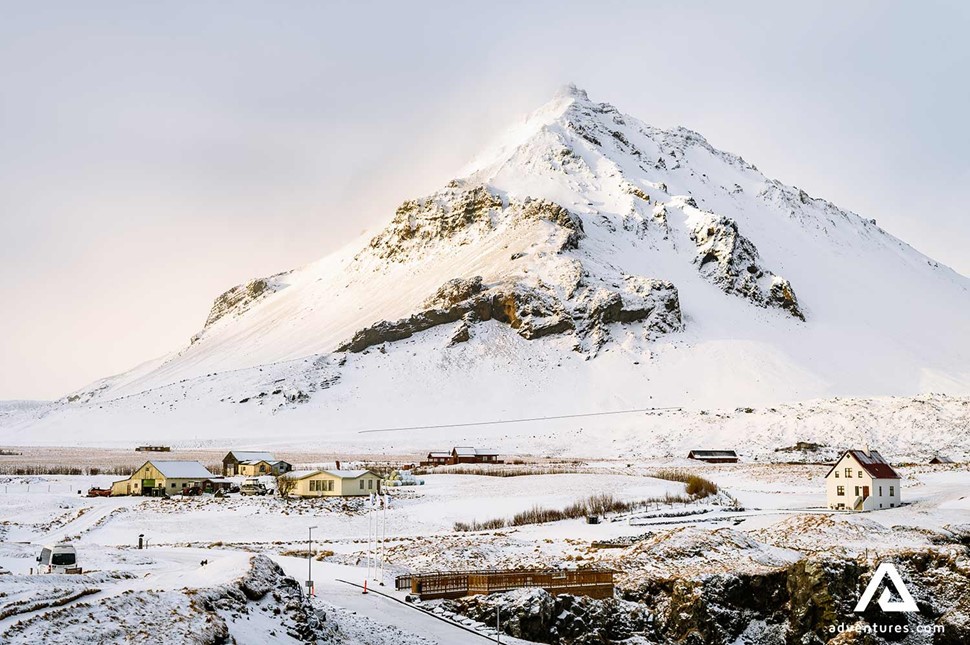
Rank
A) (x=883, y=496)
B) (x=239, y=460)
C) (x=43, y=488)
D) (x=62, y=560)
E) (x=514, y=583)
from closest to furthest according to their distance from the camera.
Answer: (x=62, y=560), (x=514, y=583), (x=883, y=496), (x=43, y=488), (x=239, y=460)

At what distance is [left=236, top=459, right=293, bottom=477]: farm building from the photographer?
8950 centimetres

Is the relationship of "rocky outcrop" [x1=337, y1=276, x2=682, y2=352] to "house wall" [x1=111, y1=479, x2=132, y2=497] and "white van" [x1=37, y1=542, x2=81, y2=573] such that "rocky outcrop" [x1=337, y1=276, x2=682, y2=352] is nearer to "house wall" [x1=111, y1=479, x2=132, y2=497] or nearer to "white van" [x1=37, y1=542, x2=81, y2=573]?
"house wall" [x1=111, y1=479, x2=132, y2=497]

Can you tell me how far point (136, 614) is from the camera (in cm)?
2070

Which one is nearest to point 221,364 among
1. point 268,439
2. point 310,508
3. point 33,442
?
point 33,442

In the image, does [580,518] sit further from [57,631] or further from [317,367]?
[317,367]

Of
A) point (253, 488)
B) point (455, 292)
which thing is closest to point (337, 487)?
point (253, 488)

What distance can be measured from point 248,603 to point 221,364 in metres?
182

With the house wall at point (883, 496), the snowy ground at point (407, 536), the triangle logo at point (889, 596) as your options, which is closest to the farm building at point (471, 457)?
the snowy ground at point (407, 536)

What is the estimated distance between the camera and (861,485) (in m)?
59.1

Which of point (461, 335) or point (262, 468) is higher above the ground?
point (461, 335)

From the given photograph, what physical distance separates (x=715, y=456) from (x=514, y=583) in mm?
78715

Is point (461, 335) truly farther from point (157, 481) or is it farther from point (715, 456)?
point (157, 481)

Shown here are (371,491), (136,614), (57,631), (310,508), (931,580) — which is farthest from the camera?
(371,491)

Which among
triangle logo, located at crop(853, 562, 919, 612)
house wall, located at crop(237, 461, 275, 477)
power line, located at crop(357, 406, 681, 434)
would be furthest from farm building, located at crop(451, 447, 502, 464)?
triangle logo, located at crop(853, 562, 919, 612)
